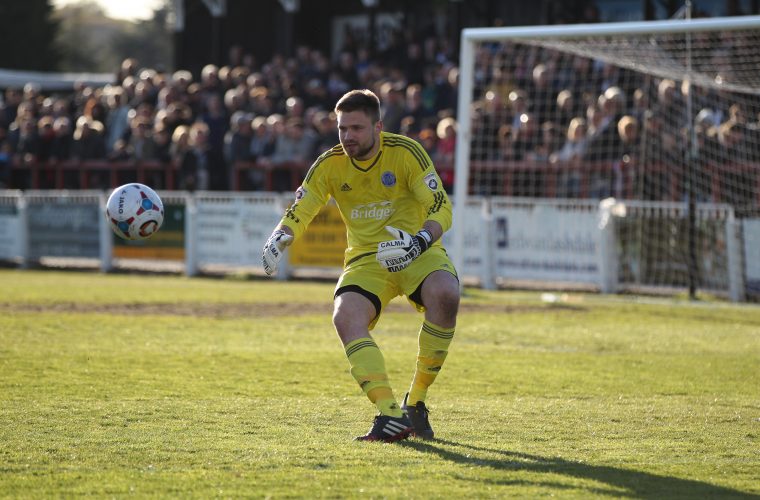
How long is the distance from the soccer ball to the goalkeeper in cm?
156

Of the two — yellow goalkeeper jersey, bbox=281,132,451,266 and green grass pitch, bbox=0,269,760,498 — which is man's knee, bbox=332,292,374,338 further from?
green grass pitch, bbox=0,269,760,498

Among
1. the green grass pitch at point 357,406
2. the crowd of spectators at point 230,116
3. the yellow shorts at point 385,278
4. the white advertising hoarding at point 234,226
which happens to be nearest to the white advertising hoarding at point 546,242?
the crowd of spectators at point 230,116

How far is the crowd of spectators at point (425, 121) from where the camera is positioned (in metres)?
18.8

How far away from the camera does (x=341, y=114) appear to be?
734cm

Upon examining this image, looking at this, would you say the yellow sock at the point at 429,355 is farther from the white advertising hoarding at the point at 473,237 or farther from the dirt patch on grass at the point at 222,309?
the white advertising hoarding at the point at 473,237

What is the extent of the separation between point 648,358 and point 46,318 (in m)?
7.13

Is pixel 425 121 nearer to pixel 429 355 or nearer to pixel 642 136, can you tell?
pixel 642 136

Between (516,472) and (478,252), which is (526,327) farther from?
(516,472)

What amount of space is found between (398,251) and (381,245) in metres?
0.12

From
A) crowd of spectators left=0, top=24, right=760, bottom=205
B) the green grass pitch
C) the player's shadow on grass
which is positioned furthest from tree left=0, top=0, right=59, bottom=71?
the player's shadow on grass

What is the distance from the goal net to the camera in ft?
56.4

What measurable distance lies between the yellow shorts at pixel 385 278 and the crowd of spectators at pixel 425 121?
11.4 metres

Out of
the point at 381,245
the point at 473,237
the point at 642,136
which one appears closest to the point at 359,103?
the point at 381,245

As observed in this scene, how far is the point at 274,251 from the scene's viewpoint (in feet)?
23.8
